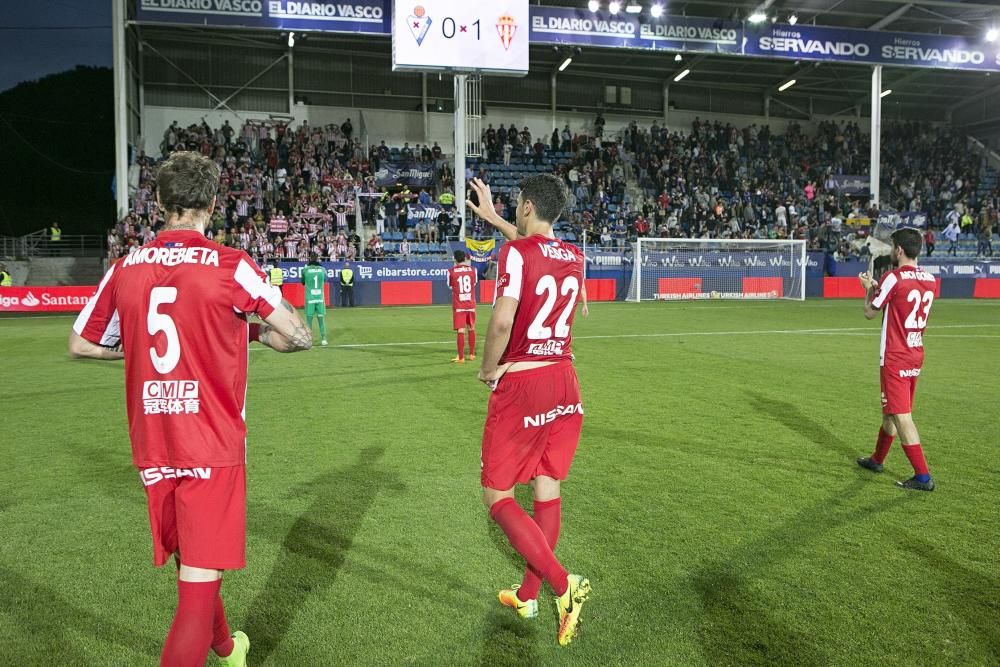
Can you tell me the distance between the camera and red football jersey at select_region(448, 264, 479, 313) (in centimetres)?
1287

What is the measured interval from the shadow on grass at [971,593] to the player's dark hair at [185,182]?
386 centimetres

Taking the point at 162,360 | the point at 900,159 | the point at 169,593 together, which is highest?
the point at 900,159

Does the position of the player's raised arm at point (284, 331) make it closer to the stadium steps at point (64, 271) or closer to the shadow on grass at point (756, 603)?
the shadow on grass at point (756, 603)

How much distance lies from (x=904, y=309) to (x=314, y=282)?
11825mm

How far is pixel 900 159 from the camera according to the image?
138ft

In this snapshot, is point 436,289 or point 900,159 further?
point 900,159

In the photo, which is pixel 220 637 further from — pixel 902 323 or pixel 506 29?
pixel 506 29

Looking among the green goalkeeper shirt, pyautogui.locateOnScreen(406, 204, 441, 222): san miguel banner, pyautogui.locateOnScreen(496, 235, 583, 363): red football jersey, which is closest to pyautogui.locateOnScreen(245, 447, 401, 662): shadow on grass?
pyautogui.locateOnScreen(496, 235, 583, 363): red football jersey

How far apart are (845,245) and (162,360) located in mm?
34975

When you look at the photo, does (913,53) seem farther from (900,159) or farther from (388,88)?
(388,88)

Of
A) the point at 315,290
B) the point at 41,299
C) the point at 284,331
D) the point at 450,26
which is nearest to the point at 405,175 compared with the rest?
the point at 450,26

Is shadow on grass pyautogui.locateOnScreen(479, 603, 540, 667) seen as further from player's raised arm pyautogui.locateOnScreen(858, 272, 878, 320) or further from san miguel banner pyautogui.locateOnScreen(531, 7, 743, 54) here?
san miguel banner pyautogui.locateOnScreen(531, 7, 743, 54)

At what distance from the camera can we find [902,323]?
19.4 ft

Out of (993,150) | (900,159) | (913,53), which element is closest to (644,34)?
(913,53)
